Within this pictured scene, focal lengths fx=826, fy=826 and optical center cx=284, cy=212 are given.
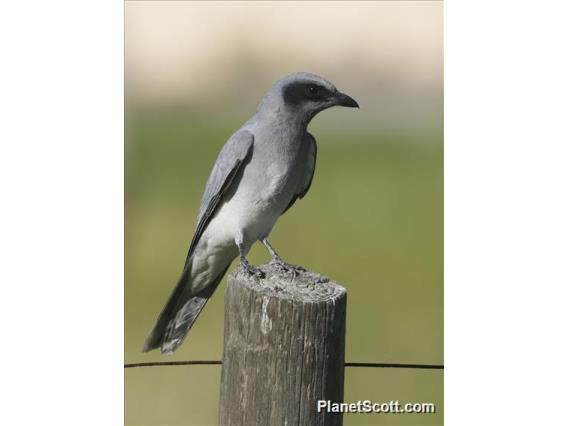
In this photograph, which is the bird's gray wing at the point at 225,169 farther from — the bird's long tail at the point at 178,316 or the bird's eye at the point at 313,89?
the bird's eye at the point at 313,89

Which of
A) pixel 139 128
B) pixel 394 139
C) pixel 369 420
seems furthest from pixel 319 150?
pixel 369 420

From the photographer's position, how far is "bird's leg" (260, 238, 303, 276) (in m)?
4.93

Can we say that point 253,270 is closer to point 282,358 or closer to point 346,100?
point 282,358

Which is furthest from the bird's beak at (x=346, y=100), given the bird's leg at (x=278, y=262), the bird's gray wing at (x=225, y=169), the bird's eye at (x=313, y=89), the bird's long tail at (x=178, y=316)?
the bird's long tail at (x=178, y=316)

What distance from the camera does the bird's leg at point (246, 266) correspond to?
470 centimetres

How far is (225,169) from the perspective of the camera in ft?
17.6

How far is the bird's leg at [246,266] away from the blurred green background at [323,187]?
0.29 meters

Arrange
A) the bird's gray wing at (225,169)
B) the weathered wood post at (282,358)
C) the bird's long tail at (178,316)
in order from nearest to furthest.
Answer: the weathered wood post at (282,358), the bird's long tail at (178,316), the bird's gray wing at (225,169)

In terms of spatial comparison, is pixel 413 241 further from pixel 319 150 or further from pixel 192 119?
pixel 192 119

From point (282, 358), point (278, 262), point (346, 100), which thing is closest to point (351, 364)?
point (278, 262)

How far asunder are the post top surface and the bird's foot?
3 cm

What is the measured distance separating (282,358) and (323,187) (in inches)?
68.6

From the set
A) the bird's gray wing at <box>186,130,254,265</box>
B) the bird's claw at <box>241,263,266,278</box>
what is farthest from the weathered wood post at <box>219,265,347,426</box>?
the bird's gray wing at <box>186,130,254,265</box>

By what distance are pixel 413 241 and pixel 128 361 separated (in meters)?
1.88
